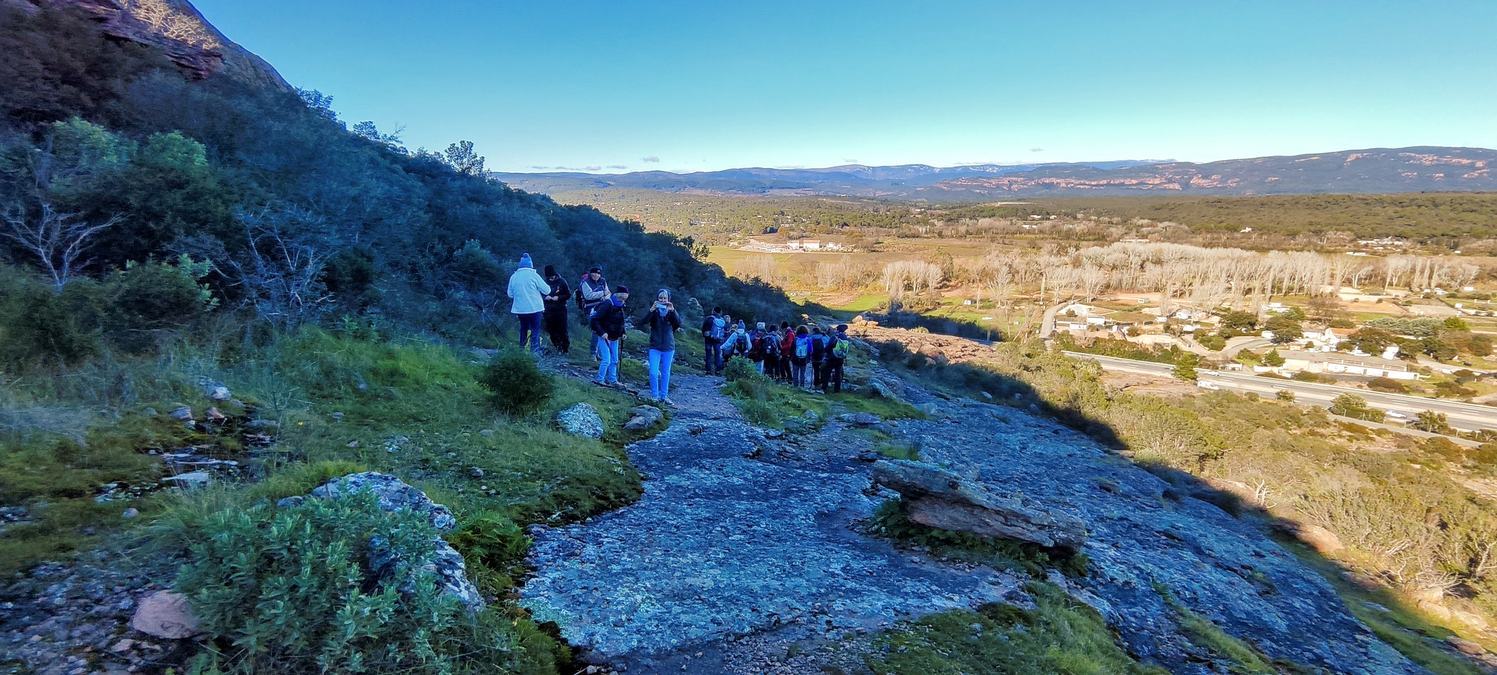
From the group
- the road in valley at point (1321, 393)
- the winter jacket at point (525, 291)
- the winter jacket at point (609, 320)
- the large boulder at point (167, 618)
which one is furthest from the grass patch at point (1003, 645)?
the road in valley at point (1321, 393)

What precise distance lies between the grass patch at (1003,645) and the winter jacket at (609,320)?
23.3 ft

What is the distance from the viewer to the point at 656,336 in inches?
382

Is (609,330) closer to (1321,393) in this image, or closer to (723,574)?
(723,574)

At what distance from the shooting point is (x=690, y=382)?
42.8 feet

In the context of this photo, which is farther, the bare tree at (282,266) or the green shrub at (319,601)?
the bare tree at (282,266)

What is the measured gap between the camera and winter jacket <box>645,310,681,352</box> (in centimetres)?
963

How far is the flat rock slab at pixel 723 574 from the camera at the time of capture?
3.83m

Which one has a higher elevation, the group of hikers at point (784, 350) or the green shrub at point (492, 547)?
the green shrub at point (492, 547)

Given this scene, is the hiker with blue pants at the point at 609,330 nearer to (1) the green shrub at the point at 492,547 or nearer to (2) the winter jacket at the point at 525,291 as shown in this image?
(2) the winter jacket at the point at 525,291

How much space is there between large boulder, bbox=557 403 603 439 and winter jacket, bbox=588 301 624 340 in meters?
2.52

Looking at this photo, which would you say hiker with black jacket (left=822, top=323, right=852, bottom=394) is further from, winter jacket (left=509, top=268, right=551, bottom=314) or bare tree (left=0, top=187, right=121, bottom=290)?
bare tree (left=0, top=187, right=121, bottom=290)

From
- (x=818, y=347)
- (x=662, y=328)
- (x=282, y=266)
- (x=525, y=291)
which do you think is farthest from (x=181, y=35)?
(x=818, y=347)

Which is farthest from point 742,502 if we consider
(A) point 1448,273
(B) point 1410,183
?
(B) point 1410,183

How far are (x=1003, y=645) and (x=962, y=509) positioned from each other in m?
1.90
